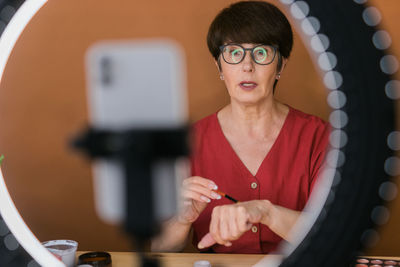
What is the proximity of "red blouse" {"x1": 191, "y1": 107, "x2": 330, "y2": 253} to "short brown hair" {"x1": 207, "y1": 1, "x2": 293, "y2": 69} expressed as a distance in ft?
0.60

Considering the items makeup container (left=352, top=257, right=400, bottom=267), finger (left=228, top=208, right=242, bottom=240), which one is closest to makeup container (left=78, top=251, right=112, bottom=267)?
finger (left=228, top=208, right=242, bottom=240)

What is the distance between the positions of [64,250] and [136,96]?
0.51m

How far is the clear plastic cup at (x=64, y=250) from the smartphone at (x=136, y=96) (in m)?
0.43

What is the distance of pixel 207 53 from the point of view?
4.15 feet

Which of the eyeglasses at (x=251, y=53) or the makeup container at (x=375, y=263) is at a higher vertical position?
the eyeglasses at (x=251, y=53)

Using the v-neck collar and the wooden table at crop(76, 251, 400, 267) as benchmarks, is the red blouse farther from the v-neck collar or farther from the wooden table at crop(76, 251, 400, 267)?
the wooden table at crop(76, 251, 400, 267)

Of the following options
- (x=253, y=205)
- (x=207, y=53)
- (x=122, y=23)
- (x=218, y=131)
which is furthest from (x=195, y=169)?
(x=122, y=23)

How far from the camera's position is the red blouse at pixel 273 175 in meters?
0.91

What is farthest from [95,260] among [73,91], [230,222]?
[73,91]

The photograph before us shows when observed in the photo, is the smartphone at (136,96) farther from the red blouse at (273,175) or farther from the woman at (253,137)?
the red blouse at (273,175)

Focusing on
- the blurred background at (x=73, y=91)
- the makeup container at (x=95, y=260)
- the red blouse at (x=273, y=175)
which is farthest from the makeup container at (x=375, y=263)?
the blurred background at (x=73, y=91)

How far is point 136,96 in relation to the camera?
27 cm

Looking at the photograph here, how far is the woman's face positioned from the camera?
33.5 inches

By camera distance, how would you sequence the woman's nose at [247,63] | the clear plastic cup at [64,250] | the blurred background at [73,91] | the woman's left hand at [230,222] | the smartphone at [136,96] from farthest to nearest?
1. the blurred background at [73,91]
2. the woman's nose at [247,63]
3. the clear plastic cup at [64,250]
4. the woman's left hand at [230,222]
5. the smartphone at [136,96]
